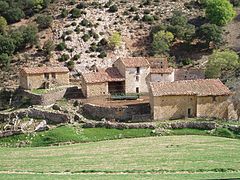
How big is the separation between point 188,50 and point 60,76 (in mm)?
24959

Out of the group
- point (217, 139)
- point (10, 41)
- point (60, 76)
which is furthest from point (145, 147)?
point (10, 41)

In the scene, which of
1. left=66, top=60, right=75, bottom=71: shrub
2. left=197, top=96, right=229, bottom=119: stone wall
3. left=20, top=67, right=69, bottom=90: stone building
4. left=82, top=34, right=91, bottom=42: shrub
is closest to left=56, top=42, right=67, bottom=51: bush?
left=82, top=34, right=91, bottom=42: shrub

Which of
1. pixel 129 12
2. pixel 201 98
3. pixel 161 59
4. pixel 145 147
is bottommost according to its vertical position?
pixel 145 147

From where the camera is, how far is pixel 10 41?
8256 centimetres

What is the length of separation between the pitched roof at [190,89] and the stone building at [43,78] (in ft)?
56.7

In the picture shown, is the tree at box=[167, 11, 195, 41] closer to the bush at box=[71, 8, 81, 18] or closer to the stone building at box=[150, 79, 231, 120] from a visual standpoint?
the bush at box=[71, 8, 81, 18]

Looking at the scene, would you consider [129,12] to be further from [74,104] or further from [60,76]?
[74,104]

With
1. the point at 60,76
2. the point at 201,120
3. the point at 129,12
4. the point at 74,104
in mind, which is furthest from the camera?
the point at 129,12

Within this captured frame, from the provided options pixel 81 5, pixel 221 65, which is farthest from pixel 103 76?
pixel 81 5

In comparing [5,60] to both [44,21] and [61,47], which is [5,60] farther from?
[44,21]

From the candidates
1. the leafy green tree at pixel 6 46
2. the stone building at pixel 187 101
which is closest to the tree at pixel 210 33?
the stone building at pixel 187 101

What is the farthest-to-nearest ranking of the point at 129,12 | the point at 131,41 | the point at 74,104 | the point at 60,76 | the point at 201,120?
1. the point at 129,12
2. the point at 131,41
3. the point at 60,76
4. the point at 74,104
5. the point at 201,120

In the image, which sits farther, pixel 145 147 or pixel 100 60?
pixel 100 60

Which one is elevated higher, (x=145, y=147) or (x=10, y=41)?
(x=10, y=41)
